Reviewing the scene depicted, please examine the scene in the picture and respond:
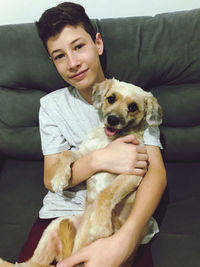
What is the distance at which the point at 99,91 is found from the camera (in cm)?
133

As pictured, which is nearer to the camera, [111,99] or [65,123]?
[111,99]

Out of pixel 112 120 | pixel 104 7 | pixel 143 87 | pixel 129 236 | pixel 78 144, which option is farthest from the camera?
pixel 104 7

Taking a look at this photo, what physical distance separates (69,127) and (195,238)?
81 centimetres

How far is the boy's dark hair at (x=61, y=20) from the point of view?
4.11ft

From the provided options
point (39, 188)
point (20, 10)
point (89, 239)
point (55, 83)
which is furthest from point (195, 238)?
point (20, 10)

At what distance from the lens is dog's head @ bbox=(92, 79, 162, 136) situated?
1237 millimetres

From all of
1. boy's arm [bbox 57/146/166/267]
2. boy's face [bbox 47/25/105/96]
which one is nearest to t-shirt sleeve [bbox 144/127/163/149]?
boy's arm [bbox 57/146/166/267]

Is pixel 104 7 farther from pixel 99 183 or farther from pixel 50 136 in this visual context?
pixel 99 183

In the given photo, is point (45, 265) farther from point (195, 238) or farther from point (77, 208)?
point (195, 238)

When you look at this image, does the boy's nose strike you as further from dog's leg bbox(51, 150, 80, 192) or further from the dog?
dog's leg bbox(51, 150, 80, 192)

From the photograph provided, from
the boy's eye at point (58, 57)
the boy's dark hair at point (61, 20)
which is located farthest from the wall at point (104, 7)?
the boy's eye at point (58, 57)

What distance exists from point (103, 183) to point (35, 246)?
1.37 ft

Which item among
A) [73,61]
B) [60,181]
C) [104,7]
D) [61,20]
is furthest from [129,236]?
[104,7]

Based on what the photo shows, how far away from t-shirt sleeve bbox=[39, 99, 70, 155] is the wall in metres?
0.71
